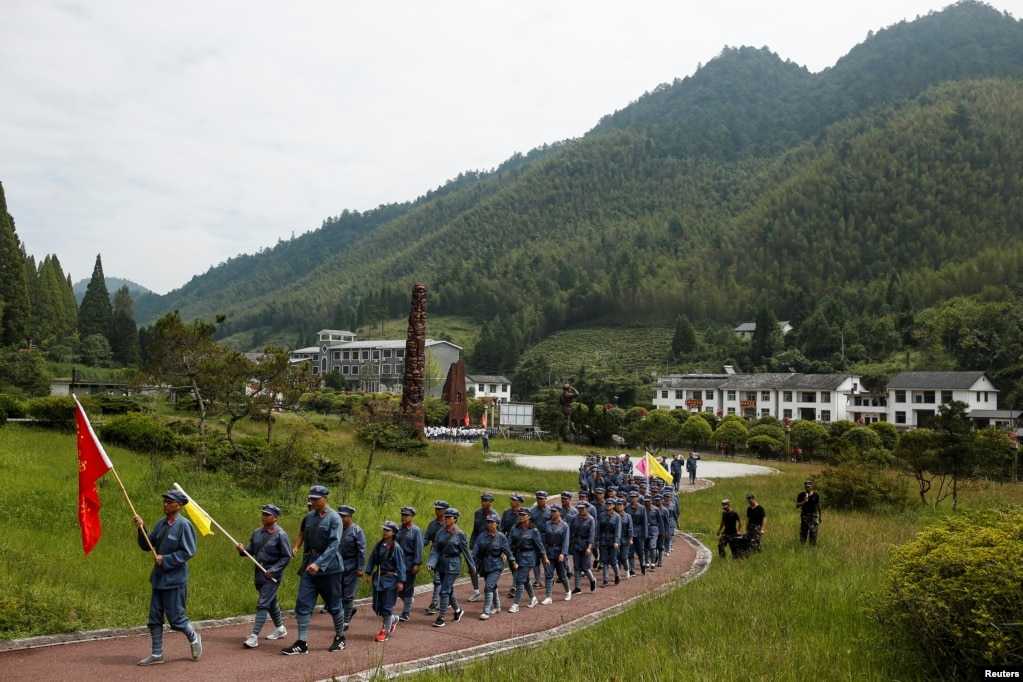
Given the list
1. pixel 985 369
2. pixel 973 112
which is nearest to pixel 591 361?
pixel 985 369

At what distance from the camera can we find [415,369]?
3784cm

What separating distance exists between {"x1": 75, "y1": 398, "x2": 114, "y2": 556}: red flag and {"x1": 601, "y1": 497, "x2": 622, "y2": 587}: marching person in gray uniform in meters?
8.29

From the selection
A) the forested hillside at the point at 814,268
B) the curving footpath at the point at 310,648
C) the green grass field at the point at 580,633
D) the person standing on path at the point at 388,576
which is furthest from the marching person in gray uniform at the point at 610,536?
the forested hillside at the point at 814,268

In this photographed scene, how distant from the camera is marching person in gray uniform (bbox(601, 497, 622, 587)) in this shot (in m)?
14.0

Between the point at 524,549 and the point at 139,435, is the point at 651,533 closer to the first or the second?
the point at 524,549

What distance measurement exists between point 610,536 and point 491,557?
3440mm

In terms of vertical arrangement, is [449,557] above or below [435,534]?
below

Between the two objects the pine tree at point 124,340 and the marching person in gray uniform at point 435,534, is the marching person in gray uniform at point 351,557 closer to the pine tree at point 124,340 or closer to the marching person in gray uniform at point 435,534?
the marching person in gray uniform at point 435,534

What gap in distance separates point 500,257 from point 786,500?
152m

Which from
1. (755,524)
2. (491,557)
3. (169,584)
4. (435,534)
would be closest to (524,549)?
(491,557)

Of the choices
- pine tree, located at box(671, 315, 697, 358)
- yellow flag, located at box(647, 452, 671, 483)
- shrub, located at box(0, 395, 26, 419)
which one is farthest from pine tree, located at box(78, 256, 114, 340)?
pine tree, located at box(671, 315, 697, 358)

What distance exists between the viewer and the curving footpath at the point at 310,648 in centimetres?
784

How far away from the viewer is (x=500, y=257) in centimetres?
17438

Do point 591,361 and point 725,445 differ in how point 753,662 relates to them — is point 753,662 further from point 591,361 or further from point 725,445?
point 591,361
